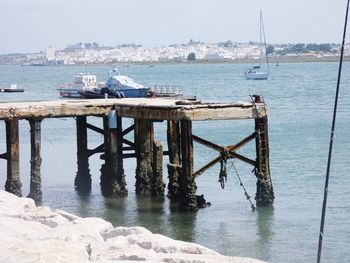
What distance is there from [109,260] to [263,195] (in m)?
14.2

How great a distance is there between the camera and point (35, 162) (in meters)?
30.5

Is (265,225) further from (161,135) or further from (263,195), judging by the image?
(161,135)

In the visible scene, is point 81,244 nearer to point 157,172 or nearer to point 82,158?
point 157,172

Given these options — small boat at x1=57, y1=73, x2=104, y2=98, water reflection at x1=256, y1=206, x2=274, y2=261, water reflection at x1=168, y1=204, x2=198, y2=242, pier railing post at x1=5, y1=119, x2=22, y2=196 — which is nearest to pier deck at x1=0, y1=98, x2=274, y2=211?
pier railing post at x1=5, y1=119, x2=22, y2=196

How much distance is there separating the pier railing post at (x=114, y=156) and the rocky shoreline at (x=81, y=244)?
1138 centimetres

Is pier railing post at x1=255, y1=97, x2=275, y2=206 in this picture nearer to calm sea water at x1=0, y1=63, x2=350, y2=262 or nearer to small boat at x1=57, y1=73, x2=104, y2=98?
calm sea water at x1=0, y1=63, x2=350, y2=262

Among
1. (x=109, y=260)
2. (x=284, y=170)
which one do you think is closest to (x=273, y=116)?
(x=284, y=170)

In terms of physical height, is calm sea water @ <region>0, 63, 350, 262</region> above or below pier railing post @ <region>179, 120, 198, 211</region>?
below

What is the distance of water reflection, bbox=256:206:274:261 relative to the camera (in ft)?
74.5

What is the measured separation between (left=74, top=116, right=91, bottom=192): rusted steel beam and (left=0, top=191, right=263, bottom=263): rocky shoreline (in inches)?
537

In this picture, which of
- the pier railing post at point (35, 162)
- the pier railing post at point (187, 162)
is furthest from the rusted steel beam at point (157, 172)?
the pier railing post at point (35, 162)

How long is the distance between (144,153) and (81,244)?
15198mm

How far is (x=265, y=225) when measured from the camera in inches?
1030

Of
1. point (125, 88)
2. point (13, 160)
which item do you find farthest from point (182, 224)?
point (125, 88)
